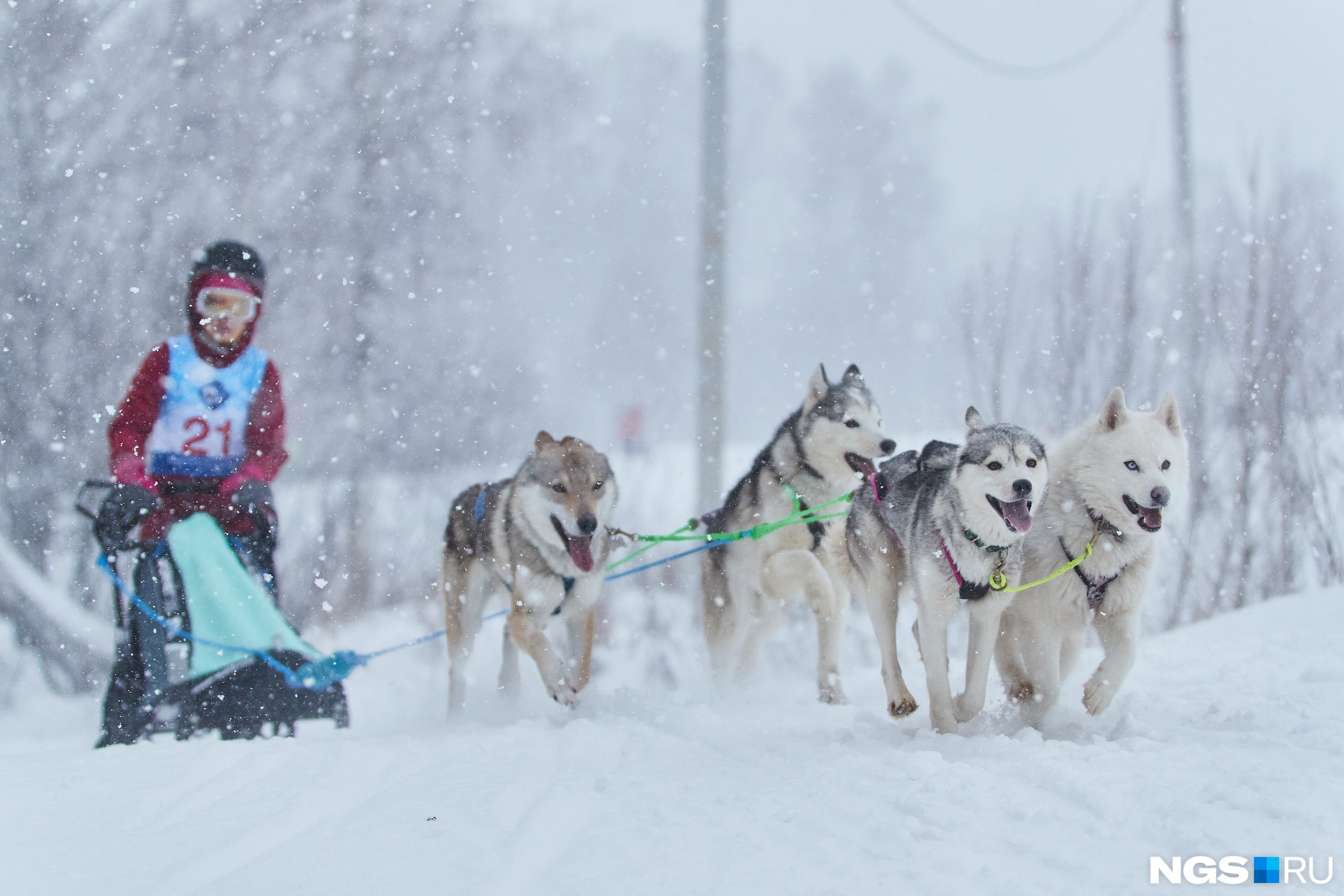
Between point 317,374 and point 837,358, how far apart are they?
748cm

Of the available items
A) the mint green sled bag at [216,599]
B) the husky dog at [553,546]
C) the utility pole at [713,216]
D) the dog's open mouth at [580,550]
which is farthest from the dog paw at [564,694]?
the utility pole at [713,216]

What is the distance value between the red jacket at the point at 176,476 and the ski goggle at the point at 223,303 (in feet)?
0.42

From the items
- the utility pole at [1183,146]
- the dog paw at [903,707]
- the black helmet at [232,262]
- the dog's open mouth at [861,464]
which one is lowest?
the dog paw at [903,707]

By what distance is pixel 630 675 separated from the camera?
239 inches

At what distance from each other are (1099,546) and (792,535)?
1.54m

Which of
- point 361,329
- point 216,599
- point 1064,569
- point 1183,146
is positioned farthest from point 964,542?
point 1183,146

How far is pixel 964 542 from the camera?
8.99 feet

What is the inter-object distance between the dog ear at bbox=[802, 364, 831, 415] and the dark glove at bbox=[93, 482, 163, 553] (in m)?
2.76

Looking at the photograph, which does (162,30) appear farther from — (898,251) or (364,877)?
(898,251)

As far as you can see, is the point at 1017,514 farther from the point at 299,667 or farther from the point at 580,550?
the point at 299,667

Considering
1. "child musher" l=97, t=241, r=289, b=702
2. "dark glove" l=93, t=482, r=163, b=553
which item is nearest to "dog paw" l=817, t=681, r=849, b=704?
"child musher" l=97, t=241, r=289, b=702

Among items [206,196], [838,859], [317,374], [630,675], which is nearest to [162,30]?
[206,196]

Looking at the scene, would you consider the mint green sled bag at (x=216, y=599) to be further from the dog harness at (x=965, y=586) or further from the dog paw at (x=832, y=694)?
the dog harness at (x=965, y=586)

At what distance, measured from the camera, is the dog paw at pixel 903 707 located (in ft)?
9.77
